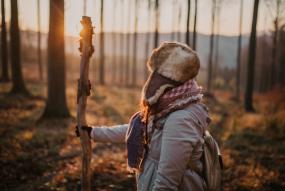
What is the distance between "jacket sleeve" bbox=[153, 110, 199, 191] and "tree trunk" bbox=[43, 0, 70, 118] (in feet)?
33.3

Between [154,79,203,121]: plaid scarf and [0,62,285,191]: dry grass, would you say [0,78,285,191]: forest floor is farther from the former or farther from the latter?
[154,79,203,121]: plaid scarf

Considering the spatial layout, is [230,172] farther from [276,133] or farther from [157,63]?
[157,63]

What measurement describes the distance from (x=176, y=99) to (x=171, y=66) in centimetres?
23

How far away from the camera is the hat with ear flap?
2646mm

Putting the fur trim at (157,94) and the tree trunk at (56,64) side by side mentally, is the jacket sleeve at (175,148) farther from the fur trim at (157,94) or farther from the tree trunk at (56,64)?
the tree trunk at (56,64)

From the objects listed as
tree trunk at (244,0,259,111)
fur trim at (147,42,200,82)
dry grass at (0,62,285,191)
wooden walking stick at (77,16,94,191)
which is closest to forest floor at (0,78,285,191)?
dry grass at (0,62,285,191)

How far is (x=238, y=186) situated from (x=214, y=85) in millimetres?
46631

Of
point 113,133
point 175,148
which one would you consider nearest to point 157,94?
point 175,148

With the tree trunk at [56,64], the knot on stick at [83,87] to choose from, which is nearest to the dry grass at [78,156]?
the tree trunk at [56,64]

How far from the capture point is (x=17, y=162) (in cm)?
779

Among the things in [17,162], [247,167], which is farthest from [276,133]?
[17,162]

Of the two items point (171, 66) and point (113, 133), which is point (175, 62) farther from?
point (113, 133)

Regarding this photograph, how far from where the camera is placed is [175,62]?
2.65 m

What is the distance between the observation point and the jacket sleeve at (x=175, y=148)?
2500 mm
